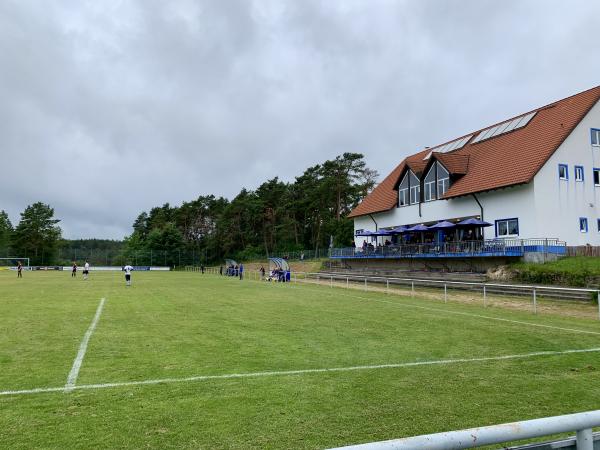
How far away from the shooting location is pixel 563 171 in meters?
32.1

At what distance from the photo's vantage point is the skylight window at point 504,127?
1498 inches

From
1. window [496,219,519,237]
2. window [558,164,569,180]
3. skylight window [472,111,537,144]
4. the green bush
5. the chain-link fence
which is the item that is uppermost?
skylight window [472,111,537,144]

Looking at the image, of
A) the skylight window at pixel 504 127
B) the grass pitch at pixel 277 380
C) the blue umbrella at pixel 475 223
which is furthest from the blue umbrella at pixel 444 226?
the grass pitch at pixel 277 380

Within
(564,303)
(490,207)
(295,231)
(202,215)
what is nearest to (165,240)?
(202,215)

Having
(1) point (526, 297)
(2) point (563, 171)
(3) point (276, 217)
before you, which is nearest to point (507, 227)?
(2) point (563, 171)

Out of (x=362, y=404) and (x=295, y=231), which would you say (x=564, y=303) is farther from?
(x=295, y=231)

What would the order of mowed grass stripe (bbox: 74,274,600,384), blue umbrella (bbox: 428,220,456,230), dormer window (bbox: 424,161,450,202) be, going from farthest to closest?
dormer window (bbox: 424,161,450,202)
blue umbrella (bbox: 428,220,456,230)
mowed grass stripe (bbox: 74,274,600,384)

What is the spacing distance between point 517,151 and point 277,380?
33045mm

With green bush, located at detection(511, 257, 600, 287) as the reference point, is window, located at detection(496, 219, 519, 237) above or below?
above

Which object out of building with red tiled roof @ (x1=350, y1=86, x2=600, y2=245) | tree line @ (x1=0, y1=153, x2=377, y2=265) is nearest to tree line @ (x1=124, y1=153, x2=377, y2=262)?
tree line @ (x1=0, y1=153, x2=377, y2=265)

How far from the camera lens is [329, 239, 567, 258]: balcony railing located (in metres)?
28.8

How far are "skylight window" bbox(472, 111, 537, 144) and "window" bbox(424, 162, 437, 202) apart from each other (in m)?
5.17

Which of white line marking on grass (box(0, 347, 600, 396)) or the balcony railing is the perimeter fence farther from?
white line marking on grass (box(0, 347, 600, 396))

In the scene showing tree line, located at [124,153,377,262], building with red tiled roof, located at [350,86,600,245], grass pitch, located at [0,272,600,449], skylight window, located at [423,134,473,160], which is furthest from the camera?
tree line, located at [124,153,377,262]
